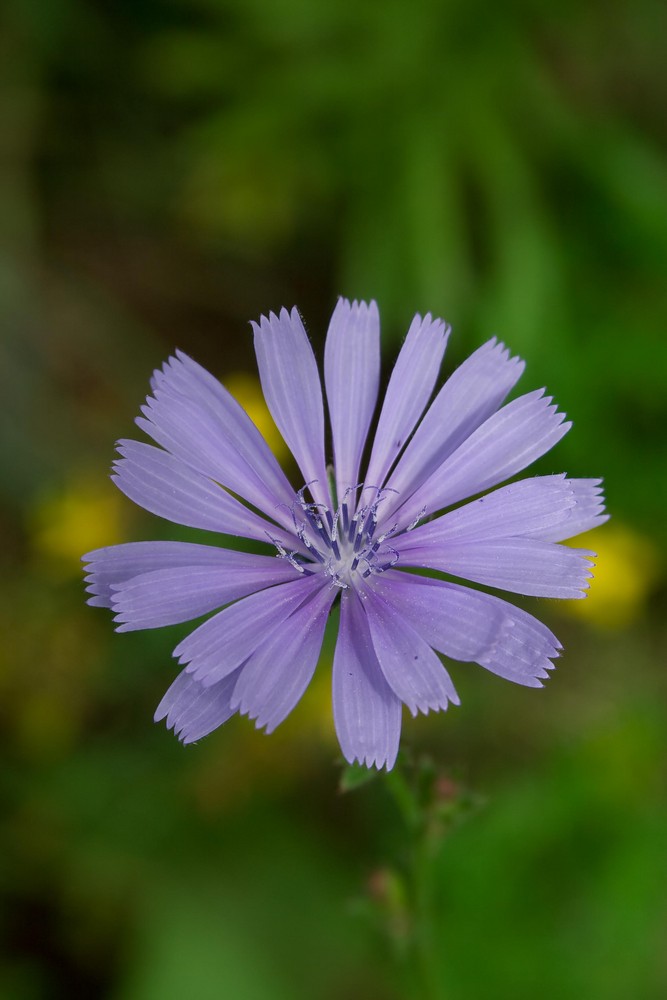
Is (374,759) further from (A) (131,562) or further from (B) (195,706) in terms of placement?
(A) (131,562)

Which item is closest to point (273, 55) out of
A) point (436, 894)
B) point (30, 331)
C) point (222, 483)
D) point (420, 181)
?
point (420, 181)

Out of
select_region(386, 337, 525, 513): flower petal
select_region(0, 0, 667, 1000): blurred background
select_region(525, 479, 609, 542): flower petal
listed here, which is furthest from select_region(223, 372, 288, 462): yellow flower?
select_region(525, 479, 609, 542): flower petal

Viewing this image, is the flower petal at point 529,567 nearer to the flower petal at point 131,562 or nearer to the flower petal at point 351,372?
the flower petal at point 351,372

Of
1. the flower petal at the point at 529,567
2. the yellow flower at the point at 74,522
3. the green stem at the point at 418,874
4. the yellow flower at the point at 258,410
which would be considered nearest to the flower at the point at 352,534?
the flower petal at the point at 529,567

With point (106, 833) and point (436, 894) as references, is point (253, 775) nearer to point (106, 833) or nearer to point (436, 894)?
point (106, 833)

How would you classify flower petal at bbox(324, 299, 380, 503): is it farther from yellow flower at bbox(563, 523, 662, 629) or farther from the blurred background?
yellow flower at bbox(563, 523, 662, 629)

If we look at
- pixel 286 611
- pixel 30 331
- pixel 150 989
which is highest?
pixel 30 331

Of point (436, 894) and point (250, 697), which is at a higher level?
point (250, 697)
